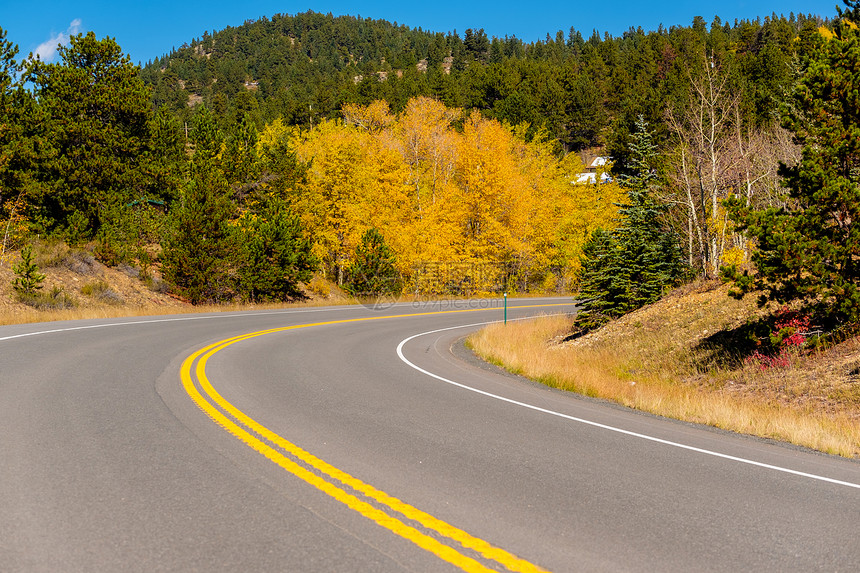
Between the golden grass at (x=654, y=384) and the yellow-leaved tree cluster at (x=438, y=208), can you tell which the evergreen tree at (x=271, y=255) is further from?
the golden grass at (x=654, y=384)

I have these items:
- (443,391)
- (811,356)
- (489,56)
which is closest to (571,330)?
(811,356)

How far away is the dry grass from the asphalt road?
2.52 ft

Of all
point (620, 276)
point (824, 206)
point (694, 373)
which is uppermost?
point (824, 206)

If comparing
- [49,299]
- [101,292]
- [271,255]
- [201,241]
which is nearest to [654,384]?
[201,241]

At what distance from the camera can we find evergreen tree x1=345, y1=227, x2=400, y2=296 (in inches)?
1308

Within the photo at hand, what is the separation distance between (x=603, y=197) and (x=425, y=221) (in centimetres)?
1941

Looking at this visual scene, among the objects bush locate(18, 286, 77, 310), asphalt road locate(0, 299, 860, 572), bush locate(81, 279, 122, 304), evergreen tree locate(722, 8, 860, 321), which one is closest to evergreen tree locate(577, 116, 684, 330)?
evergreen tree locate(722, 8, 860, 321)

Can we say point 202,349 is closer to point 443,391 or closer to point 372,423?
point 443,391

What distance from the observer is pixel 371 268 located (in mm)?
33500

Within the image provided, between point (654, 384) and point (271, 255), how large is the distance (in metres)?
22.1

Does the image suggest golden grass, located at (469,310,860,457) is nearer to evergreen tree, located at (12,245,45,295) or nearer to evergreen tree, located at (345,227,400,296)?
evergreen tree, located at (345,227,400,296)

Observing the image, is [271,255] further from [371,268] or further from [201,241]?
[371,268]

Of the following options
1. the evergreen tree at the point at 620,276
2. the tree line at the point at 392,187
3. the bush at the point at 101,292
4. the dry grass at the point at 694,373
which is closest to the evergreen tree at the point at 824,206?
the tree line at the point at 392,187

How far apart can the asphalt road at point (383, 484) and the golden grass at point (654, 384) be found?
1.92ft
